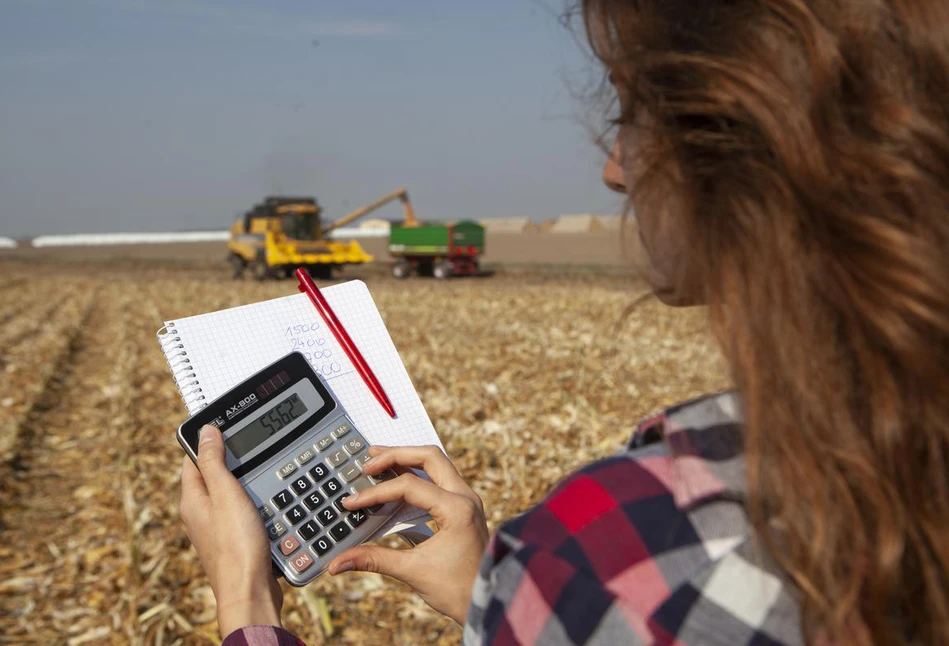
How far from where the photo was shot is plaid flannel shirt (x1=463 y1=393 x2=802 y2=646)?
858mm

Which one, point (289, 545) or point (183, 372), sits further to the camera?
point (183, 372)

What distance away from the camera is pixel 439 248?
3034 cm

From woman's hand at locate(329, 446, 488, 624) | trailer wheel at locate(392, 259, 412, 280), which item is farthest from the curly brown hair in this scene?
trailer wheel at locate(392, 259, 412, 280)

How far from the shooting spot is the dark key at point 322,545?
1.52 metres

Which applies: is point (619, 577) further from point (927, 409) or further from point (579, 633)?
point (927, 409)

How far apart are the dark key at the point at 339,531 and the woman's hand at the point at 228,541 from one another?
0.15m

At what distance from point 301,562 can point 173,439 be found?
255 inches

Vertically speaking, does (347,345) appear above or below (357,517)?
above

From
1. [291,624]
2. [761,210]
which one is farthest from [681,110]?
[291,624]

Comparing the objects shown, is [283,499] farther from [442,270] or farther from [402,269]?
[402,269]

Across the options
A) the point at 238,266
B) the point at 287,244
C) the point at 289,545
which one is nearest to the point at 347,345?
the point at 289,545

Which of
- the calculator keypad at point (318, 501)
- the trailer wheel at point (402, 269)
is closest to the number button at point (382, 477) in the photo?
the calculator keypad at point (318, 501)

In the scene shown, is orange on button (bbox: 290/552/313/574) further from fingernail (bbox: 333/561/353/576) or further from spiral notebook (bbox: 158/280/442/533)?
spiral notebook (bbox: 158/280/442/533)

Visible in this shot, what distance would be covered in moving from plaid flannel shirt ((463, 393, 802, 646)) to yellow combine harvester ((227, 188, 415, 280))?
1089 inches
